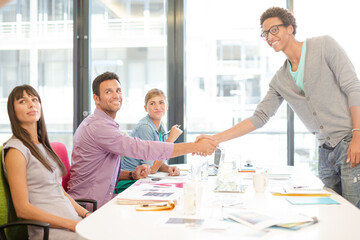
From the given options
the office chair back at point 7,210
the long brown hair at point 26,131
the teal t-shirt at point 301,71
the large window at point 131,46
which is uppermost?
the large window at point 131,46

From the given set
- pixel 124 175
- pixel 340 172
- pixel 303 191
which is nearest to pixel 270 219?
pixel 303 191

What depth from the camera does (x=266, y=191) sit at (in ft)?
6.28

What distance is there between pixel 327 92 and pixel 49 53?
121 inches

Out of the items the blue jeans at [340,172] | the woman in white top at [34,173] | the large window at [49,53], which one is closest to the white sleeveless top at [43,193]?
the woman in white top at [34,173]

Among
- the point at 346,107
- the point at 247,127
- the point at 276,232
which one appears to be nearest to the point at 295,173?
the point at 247,127

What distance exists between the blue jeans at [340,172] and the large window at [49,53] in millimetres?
2813

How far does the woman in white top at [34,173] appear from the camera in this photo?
175 centimetres

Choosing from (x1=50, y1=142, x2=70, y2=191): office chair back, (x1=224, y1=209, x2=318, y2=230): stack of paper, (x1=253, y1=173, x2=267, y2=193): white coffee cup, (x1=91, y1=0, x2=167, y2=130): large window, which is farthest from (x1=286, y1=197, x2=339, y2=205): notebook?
(x1=91, y1=0, x2=167, y2=130): large window

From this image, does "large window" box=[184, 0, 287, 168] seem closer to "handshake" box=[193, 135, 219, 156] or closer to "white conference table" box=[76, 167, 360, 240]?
"handshake" box=[193, 135, 219, 156]

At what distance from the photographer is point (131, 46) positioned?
4133mm

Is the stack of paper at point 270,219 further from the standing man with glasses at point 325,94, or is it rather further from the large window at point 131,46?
the large window at point 131,46

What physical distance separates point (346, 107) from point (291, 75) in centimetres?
37

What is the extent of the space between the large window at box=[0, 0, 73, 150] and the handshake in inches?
79.6

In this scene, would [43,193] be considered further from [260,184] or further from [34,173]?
[260,184]
